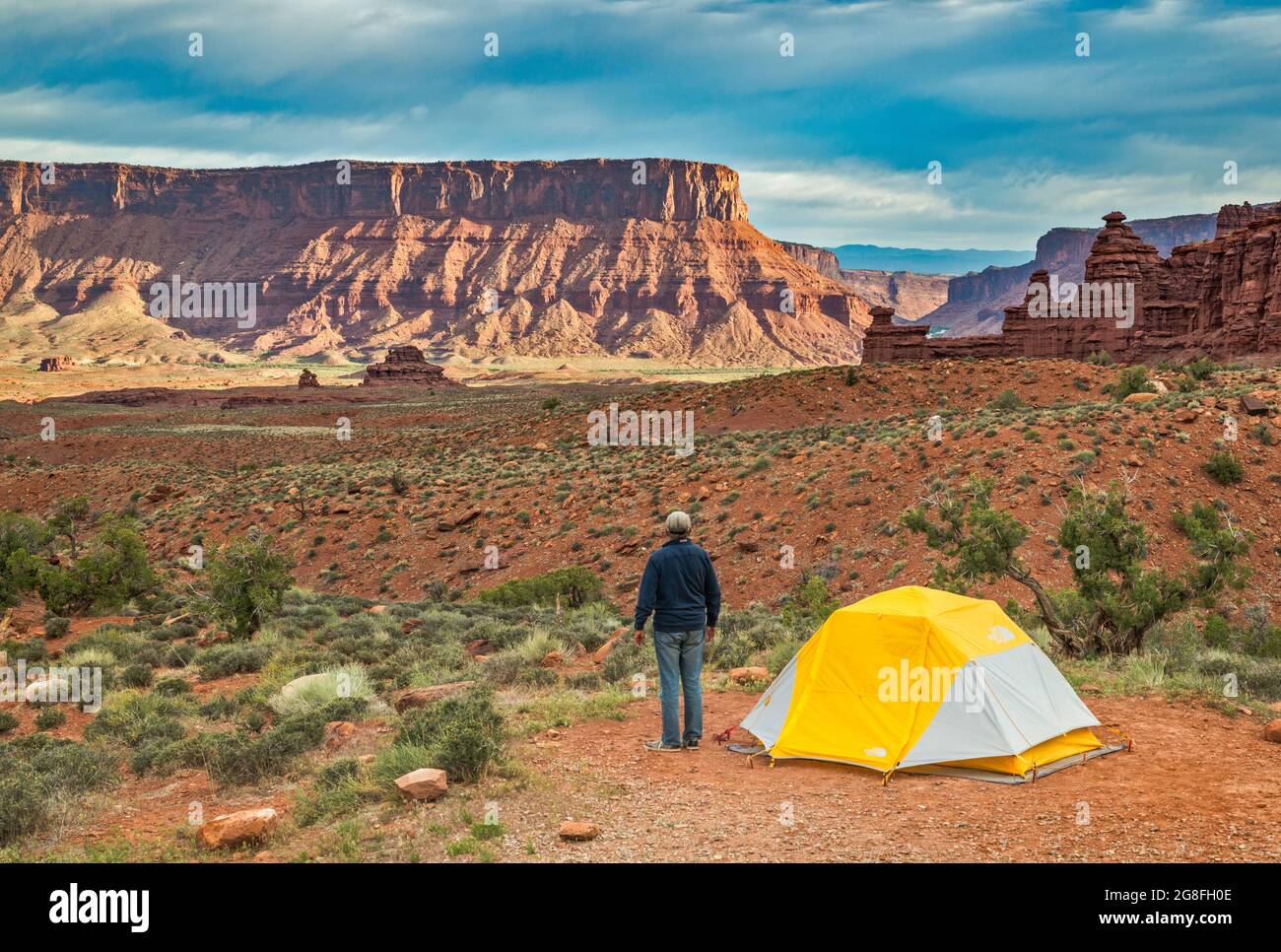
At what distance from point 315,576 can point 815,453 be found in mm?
13585

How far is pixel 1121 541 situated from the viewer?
1278cm

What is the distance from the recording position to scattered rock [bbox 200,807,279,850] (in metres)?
6.84

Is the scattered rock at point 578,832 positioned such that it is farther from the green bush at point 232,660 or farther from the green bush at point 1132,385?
the green bush at point 1132,385

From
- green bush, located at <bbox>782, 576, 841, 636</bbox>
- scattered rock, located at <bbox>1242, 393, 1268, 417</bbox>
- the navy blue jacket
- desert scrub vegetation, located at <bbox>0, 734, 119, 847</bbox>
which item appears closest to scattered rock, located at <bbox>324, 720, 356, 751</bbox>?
desert scrub vegetation, located at <bbox>0, 734, 119, 847</bbox>

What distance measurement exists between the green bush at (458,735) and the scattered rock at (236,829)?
1.35 meters

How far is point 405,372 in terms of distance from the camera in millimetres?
110062

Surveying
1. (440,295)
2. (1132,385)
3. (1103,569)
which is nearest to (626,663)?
(1103,569)

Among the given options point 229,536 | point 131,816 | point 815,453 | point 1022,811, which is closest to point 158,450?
point 229,536

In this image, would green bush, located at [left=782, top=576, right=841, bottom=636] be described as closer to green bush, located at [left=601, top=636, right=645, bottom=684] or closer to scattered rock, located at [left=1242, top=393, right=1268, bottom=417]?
green bush, located at [left=601, top=636, right=645, bottom=684]

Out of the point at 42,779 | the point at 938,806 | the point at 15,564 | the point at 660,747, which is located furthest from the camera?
the point at 15,564

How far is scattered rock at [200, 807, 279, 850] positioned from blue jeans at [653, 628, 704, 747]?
10.7 ft

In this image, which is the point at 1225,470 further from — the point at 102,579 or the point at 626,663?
the point at 102,579

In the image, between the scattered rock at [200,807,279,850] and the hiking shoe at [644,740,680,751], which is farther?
the hiking shoe at [644,740,680,751]

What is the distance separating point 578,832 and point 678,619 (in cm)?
245
